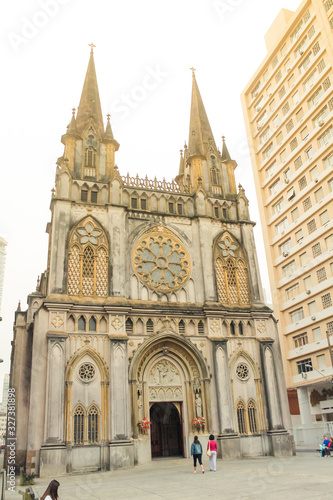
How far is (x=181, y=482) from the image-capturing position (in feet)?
52.1

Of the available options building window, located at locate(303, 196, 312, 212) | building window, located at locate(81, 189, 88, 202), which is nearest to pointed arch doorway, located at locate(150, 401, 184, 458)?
building window, located at locate(81, 189, 88, 202)

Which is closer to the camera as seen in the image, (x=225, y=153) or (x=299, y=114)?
(x=225, y=153)

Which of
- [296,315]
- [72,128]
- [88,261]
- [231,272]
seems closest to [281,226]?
[296,315]

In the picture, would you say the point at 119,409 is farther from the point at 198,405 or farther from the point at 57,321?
the point at 57,321

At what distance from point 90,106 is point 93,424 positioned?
2332cm

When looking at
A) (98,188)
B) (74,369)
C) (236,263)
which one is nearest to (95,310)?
(74,369)

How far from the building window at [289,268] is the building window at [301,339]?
666 cm

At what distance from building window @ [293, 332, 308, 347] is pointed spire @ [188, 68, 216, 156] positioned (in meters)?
21.4

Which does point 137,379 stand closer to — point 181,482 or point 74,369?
point 74,369

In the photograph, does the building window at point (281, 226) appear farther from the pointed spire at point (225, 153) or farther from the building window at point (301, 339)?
the pointed spire at point (225, 153)

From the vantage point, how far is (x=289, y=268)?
1822 inches

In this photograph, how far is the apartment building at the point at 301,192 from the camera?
40500mm

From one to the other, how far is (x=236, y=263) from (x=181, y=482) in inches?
692

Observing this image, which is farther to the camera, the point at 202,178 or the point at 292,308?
the point at 292,308
